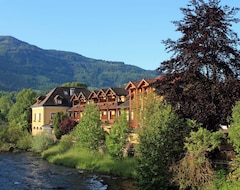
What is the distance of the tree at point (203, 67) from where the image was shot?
28.8 meters

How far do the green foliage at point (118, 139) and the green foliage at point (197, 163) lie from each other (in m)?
15.5

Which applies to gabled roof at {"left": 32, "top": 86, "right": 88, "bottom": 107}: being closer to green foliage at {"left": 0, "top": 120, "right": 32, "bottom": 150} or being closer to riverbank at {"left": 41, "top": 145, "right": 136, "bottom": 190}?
green foliage at {"left": 0, "top": 120, "right": 32, "bottom": 150}

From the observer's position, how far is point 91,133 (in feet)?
160

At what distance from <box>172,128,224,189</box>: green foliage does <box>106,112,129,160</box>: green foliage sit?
15456 millimetres

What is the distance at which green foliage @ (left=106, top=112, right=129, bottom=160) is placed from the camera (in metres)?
43.2

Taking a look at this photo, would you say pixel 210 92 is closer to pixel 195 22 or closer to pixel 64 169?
pixel 195 22

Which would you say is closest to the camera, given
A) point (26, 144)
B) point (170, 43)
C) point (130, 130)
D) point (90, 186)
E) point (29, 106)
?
point (170, 43)

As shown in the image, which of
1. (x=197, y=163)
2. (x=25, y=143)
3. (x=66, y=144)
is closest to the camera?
(x=197, y=163)

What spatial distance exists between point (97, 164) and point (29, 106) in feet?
161

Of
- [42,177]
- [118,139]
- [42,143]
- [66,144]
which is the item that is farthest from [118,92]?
[42,177]

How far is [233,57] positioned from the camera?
3031 centimetres

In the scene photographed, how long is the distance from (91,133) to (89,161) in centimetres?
354

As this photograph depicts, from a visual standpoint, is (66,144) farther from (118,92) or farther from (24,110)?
(24,110)

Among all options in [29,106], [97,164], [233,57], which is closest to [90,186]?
[97,164]
